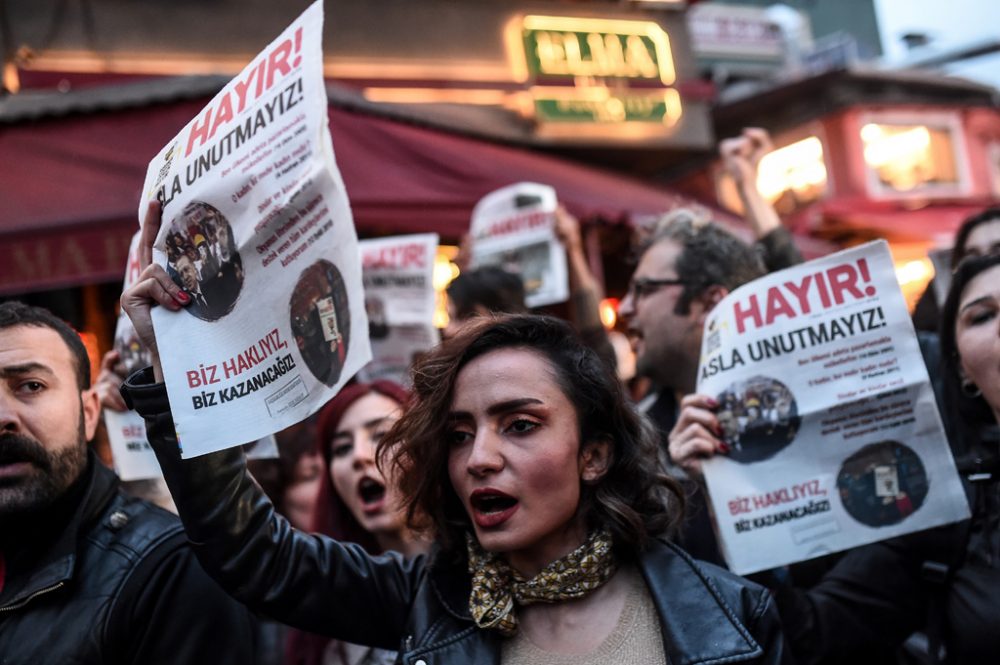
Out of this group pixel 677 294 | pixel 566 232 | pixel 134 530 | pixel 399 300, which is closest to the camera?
pixel 134 530

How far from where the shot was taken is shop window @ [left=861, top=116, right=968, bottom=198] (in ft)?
51.7

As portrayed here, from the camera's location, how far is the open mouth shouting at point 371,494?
11.0 feet

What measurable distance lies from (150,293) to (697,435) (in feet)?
4.26

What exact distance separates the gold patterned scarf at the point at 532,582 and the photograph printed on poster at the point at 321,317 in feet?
1.87

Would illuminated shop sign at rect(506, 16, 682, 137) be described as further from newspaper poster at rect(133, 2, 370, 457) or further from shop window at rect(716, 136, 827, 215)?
newspaper poster at rect(133, 2, 370, 457)

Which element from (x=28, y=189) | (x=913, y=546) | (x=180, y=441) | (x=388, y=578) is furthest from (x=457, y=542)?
(x=28, y=189)

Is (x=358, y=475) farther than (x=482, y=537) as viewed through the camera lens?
Yes

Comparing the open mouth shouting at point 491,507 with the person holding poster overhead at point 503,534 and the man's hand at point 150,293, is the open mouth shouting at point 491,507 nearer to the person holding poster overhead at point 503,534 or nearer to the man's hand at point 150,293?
the person holding poster overhead at point 503,534

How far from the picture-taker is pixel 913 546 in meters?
2.67

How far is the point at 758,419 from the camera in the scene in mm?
2566

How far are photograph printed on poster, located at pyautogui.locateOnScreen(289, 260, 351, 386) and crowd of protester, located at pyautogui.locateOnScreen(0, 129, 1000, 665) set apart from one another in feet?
0.55

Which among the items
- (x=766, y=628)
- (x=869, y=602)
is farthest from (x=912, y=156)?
(x=766, y=628)

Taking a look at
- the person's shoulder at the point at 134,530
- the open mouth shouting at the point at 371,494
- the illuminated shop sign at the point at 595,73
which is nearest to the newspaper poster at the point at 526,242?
the open mouth shouting at the point at 371,494

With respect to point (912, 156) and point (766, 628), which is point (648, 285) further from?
point (912, 156)
